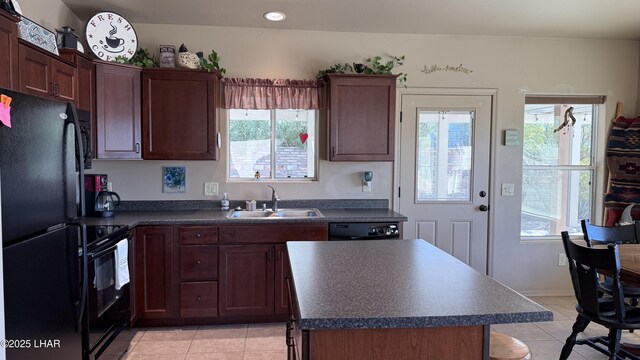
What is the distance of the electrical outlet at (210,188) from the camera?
3723 mm

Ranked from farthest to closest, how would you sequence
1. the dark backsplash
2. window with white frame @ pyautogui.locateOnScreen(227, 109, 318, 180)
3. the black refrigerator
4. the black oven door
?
window with white frame @ pyautogui.locateOnScreen(227, 109, 318, 180) < the dark backsplash < the black oven door < the black refrigerator

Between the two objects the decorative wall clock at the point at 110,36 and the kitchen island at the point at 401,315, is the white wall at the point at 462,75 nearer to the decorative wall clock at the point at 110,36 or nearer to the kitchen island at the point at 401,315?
the decorative wall clock at the point at 110,36

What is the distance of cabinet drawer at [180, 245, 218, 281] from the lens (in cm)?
319

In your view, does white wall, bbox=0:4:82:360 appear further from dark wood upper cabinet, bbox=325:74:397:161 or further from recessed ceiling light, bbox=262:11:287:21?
dark wood upper cabinet, bbox=325:74:397:161

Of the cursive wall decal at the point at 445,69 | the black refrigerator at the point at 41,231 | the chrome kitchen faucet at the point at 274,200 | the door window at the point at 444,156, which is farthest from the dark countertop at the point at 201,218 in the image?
the cursive wall decal at the point at 445,69

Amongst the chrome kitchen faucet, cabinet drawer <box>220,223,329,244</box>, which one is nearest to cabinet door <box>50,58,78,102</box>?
cabinet drawer <box>220,223,329,244</box>

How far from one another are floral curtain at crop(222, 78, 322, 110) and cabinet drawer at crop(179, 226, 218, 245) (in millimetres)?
1132

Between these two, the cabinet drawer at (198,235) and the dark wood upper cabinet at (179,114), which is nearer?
the cabinet drawer at (198,235)

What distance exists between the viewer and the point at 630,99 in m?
4.05

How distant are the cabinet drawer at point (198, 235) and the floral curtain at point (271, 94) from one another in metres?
1.13

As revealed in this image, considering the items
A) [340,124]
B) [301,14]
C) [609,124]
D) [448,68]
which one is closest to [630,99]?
[609,124]

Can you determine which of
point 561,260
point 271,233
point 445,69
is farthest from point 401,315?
point 561,260

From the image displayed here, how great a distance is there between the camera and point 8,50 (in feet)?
6.39

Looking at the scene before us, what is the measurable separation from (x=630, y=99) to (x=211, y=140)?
13.3 feet
